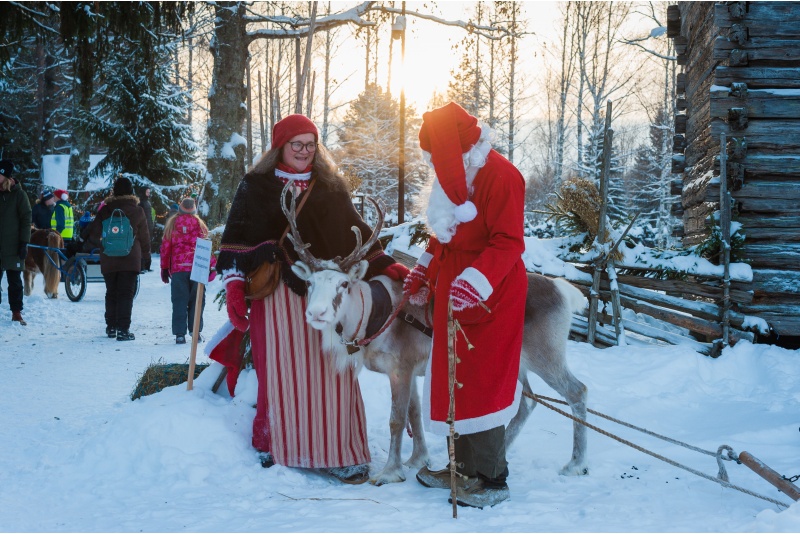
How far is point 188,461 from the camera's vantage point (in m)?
3.72

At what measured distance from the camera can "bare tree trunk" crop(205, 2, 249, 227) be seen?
10.5 metres

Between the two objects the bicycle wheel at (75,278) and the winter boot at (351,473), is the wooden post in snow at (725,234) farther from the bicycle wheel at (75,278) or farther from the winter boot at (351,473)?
the bicycle wheel at (75,278)

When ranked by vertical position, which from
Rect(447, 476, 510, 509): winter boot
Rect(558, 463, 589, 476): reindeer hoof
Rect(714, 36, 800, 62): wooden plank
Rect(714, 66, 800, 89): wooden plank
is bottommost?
Rect(558, 463, 589, 476): reindeer hoof

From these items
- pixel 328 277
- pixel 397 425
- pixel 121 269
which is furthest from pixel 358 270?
pixel 121 269

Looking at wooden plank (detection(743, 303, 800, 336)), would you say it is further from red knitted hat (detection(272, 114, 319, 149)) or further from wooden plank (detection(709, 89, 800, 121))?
red knitted hat (detection(272, 114, 319, 149))

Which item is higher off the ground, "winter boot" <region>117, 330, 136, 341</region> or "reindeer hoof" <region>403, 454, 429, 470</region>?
"reindeer hoof" <region>403, 454, 429, 470</region>

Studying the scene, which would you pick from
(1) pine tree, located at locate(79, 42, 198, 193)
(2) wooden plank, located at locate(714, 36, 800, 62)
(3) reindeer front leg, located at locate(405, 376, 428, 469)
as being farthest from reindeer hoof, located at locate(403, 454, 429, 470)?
(1) pine tree, located at locate(79, 42, 198, 193)

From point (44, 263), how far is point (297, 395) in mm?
9958

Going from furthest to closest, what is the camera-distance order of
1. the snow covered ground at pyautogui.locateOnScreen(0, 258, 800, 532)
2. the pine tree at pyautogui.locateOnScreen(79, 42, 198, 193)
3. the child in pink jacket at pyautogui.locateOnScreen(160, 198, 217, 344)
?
the pine tree at pyautogui.locateOnScreen(79, 42, 198, 193) → the child in pink jacket at pyautogui.locateOnScreen(160, 198, 217, 344) → the snow covered ground at pyautogui.locateOnScreen(0, 258, 800, 532)

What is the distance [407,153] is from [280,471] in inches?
1208

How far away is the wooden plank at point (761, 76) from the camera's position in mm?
7914

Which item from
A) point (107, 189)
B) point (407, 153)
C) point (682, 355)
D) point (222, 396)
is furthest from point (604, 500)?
point (407, 153)

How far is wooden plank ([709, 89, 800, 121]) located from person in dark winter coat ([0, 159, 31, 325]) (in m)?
9.67

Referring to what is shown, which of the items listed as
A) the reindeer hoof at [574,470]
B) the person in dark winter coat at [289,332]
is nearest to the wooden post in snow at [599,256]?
the reindeer hoof at [574,470]
